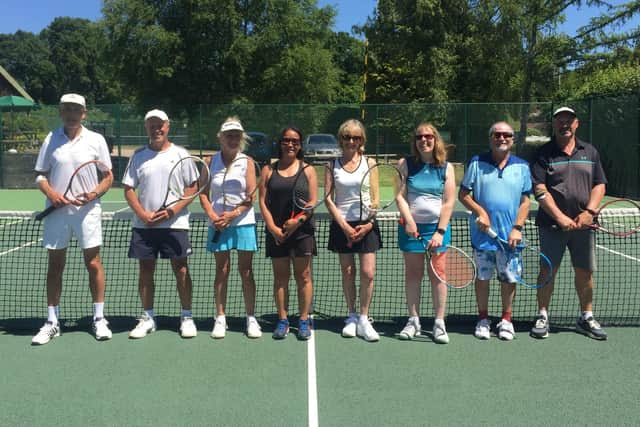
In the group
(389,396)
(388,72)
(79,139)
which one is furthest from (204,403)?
(388,72)

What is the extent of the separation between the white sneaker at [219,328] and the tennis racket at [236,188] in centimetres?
64

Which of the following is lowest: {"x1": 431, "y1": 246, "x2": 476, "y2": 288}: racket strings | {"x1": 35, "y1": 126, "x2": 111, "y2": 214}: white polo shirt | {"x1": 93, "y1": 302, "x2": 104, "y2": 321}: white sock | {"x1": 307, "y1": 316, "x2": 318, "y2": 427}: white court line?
{"x1": 307, "y1": 316, "x2": 318, "y2": 427}: white court line

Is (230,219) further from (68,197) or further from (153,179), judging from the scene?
(68,197)

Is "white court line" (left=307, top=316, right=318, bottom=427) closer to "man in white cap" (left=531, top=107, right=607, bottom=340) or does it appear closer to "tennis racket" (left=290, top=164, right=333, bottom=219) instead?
"tennis racket" (left=290, top=164, right=333, bottom=219)

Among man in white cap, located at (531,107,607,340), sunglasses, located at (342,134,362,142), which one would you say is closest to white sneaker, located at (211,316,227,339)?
sunglasses, located at (342,134,362,142)

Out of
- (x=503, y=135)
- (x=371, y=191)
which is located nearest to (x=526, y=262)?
(x=503, y=135)

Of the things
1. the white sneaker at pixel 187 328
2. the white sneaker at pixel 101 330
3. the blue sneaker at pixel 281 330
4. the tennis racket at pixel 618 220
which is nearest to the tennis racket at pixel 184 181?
the white sneaker at pixel 187 328

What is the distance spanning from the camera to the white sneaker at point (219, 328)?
4809mm

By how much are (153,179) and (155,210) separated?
9.1 inches

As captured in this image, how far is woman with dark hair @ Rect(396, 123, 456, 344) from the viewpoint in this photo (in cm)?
461

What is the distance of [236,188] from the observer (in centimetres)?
475

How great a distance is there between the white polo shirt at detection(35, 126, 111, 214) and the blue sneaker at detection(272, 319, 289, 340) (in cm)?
162

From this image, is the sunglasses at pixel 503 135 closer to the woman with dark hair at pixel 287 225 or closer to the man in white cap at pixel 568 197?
the man in white cap at pixel 568 197

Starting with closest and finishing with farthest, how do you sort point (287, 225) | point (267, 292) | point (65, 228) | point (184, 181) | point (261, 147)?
point (287, 225) < point (65, 228) < point (184, 181) < point (267, 292) < point (261, 147)
